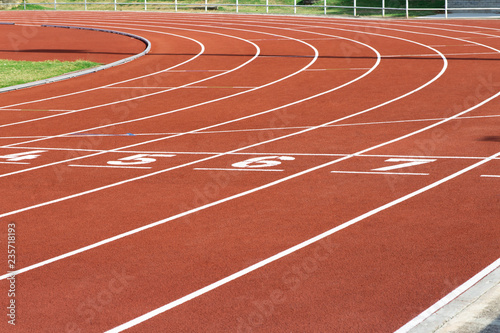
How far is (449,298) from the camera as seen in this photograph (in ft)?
21.6

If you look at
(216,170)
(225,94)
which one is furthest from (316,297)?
(225,94)

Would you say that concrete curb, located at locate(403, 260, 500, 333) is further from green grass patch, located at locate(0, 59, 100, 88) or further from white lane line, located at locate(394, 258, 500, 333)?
green grass patch, located at locate(0, 59, 100, 88)

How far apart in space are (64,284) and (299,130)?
7.81 meters

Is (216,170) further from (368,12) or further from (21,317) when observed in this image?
(368,12)

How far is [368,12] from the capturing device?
41.7 meters

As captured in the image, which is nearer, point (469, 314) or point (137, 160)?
point (469, 314)

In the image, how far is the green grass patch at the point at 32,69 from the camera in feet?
71.3

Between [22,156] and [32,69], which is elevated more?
[32,69]

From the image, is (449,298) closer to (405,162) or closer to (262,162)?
(405,162)

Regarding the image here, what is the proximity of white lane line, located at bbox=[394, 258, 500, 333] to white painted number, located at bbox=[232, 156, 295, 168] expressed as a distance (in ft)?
16.0

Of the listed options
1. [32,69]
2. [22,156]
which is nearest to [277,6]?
[32,69]

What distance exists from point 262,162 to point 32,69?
42.3ft

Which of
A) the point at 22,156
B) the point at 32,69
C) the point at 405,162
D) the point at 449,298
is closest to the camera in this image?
the point at 449,298

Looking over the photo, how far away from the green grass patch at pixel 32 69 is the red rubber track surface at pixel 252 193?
3.68 feet
